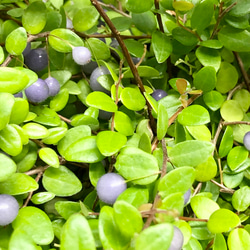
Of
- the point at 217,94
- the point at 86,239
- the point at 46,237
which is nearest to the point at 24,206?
the point at 46,237

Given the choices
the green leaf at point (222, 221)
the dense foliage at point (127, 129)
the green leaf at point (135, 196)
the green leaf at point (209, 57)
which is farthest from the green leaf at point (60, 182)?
the green leaf at point (209, 57)


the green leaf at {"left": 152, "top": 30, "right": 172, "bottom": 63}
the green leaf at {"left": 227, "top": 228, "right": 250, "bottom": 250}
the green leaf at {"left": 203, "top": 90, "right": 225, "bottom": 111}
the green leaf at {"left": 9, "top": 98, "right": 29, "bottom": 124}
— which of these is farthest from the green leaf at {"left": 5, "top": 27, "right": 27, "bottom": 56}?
the green leaf at {"left": 227, "top": 228, "right": 250, "bottom": 250}

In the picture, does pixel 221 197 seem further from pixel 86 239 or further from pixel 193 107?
pixel 86 239

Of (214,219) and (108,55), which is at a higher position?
(108,55)

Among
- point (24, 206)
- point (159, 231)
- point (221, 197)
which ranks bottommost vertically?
point (221, 197)

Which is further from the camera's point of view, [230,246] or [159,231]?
[230,246]
